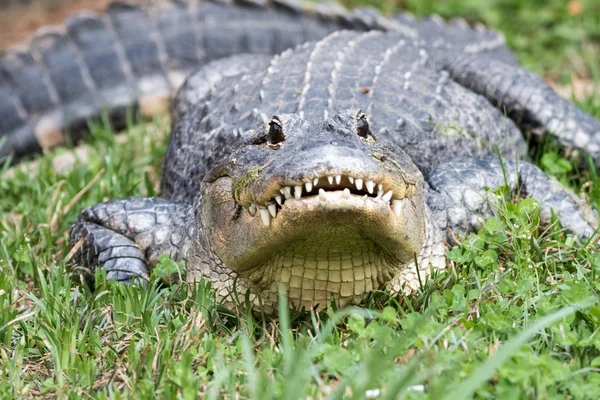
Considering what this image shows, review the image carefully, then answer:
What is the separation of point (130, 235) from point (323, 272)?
131 centimetres

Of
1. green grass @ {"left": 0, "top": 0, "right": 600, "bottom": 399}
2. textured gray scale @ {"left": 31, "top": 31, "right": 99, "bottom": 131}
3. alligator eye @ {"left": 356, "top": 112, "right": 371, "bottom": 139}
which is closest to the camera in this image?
green grass @ {"left": 0, "top": 0, "right": 600, "bottom": 399}

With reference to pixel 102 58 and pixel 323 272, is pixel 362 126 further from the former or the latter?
pixel 102 58

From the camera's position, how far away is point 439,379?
8.60 feet

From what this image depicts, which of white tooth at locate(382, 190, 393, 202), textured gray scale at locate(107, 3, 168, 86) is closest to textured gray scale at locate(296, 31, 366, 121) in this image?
white tooth at locate(382, 190, 393, 202)

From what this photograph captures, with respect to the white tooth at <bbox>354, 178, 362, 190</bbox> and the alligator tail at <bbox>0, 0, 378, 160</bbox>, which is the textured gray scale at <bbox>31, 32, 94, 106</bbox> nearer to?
the alligator tail at <bbox>0, 0, 378, 160</bbox>

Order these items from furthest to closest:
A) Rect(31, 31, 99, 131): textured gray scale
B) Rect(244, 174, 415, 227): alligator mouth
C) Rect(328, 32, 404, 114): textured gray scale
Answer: Rect(31, 31, 99, 131): textured gray scale, Rect(328, 32, 404, 114): textured gray scale, Rect(244, 174, 415, 227): alligator mouth

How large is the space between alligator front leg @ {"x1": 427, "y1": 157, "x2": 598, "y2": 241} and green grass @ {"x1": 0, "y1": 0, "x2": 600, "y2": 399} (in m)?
0.13

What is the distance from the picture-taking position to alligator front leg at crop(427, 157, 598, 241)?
403 cm

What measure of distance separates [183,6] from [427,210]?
3.21 metres

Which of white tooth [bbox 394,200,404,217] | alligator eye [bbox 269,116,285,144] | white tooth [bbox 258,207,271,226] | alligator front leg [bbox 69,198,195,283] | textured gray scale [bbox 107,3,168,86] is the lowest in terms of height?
alligator front leg [bbox 69,198,195,283]

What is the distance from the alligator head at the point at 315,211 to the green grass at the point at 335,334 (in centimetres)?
16

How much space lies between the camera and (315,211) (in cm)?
285

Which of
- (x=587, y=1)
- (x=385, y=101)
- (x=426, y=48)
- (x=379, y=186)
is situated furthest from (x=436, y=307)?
(x=587, y=1)

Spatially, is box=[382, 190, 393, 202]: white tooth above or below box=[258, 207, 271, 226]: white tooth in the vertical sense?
above
